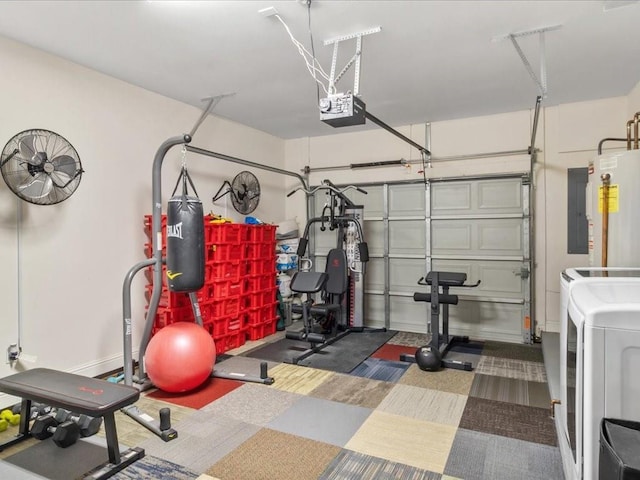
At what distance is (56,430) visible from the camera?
2637 mm

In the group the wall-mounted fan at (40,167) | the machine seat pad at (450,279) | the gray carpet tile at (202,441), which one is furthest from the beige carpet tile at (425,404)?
the wall-mounted fan at (40,167)

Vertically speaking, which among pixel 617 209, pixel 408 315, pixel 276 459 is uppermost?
pixel 617 209

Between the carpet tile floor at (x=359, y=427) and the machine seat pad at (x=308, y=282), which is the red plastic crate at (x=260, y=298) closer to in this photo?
the machine seat pad at (x=308, y=282)

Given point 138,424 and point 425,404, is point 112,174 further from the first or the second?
point 425,404

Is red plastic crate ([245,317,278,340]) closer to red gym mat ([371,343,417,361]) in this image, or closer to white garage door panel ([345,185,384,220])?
red gym mat ([371,343,417,361])

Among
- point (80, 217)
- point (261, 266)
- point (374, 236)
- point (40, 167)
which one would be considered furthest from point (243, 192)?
point (40, 167)

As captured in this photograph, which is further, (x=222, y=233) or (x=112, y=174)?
(x=222, y=233)

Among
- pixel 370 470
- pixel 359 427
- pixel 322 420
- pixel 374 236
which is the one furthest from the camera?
pixel 374 236

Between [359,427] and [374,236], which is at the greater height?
[374,236]

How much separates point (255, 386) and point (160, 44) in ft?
9.92

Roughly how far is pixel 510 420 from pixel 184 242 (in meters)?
2.79

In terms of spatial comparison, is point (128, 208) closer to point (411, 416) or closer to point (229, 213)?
point (229, 213)

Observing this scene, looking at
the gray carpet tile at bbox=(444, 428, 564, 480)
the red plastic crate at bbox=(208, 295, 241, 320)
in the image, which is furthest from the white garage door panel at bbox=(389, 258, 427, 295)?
the gray carpet tile at bbox=(444, 428, 564, 480)

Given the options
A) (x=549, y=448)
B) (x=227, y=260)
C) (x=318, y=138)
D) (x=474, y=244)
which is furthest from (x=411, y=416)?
(x=318, y=138)
